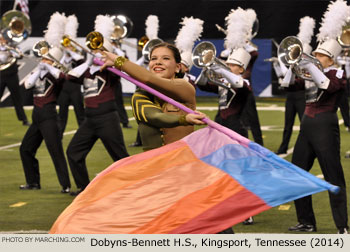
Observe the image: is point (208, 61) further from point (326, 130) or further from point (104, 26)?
point (104, 26)

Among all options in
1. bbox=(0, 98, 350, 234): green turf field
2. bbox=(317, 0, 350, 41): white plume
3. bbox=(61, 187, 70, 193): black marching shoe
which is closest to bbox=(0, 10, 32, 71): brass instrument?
bbox=(0, 98, 350, 234): green turf field

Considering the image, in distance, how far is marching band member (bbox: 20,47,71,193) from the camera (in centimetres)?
955

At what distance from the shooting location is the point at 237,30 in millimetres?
9578

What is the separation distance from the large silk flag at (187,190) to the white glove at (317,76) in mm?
2355

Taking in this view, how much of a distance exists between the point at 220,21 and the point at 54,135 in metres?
13.5

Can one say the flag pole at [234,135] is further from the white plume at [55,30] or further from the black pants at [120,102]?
the black pants at [120,102]

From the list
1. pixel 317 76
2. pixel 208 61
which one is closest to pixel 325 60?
pixel 317 76

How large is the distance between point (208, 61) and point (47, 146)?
7.49 feet

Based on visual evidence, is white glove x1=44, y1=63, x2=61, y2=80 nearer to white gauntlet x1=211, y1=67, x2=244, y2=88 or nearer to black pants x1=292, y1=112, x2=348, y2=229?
white gauntlet x1=211, y1=67, x2=244, y2=88

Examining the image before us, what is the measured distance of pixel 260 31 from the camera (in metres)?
22.3

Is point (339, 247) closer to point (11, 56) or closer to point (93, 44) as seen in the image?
point (93, 44)

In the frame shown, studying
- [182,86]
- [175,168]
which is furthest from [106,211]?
[182,86]

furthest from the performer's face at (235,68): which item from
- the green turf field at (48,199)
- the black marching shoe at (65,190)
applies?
the black marching shoe at (65,190)

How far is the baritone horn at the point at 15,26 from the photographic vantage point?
13.2 meters
